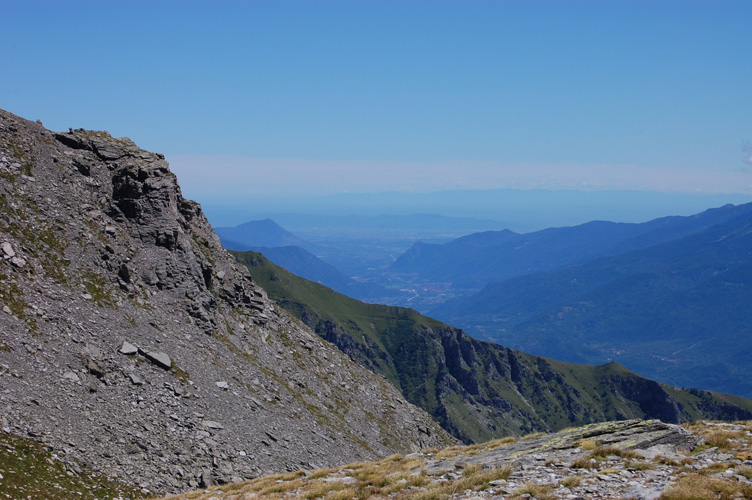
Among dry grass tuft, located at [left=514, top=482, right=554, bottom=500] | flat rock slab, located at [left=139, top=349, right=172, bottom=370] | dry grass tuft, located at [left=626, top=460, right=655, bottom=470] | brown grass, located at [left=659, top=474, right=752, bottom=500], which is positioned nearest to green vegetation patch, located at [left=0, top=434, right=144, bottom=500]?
flat rock slab, located at [left=139, top=349, right=172, bottom=370]

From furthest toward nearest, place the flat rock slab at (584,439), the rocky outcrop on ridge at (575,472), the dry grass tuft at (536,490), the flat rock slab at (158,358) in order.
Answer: the flat rock slab at (158,358), the flat rock slab at (584,439), the rocky outcrop on ridge at (575,472), the dry grass tuft at (536,490)

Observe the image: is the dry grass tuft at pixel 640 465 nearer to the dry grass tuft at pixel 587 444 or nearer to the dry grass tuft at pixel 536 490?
the dry grass tuft at pixel 587 444

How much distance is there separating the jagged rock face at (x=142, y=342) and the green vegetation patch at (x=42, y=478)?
1024 mm

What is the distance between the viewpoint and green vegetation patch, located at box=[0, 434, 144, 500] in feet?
88.5

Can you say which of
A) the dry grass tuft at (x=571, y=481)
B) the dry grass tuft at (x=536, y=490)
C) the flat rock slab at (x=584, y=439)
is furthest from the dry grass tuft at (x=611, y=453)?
the dry grass tuft at (x=536, y=490)

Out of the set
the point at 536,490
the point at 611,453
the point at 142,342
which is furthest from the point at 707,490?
the point at 142,342

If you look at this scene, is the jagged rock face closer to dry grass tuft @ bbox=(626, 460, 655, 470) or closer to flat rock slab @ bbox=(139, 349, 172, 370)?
flat rock slab @ bbox=(139, 349, 172, 370)

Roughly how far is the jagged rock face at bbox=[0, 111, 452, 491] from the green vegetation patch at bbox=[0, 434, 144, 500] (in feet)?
3.36

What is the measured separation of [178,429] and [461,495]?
27685mm

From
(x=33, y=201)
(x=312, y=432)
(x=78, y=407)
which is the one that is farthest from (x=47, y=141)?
(x=312, y=432)

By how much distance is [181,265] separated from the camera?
62156mm

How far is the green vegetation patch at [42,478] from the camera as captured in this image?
88.5ft

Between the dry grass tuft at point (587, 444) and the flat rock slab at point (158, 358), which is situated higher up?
the dry grass tuft at point (587, 444)

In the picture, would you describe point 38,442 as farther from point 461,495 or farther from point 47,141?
point 47,141
